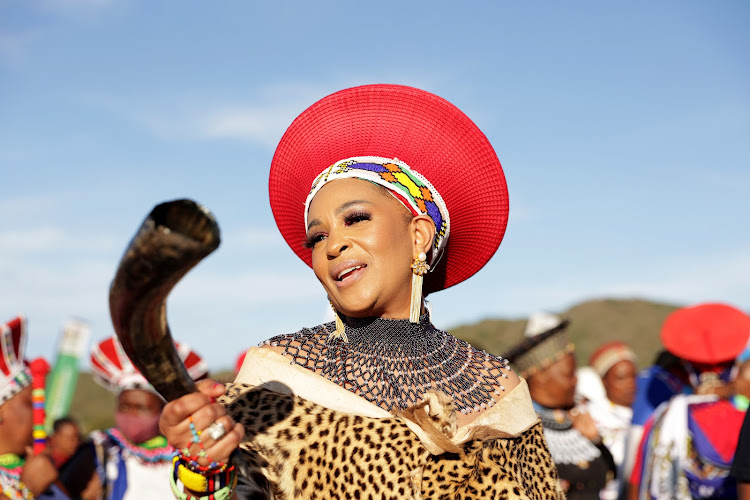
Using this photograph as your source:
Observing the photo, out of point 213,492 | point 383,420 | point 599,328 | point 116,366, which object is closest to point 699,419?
point 383,420

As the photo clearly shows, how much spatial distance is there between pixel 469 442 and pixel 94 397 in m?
43.7

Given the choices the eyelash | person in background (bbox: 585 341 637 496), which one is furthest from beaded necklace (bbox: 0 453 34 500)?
person in background (bbox: 585 341 637 496)

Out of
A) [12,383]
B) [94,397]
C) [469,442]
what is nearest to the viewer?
[469,442]

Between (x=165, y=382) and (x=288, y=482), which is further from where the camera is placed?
(x=288, y=482)

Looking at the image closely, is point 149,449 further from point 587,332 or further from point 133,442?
point 587,332

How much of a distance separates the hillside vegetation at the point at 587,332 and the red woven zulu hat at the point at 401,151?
38.0 metres

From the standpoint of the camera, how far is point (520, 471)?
3070 millimetres

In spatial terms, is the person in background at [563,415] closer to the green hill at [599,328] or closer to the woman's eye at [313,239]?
the woman's eye at [313,239]

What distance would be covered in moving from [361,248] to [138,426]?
17.7 ft

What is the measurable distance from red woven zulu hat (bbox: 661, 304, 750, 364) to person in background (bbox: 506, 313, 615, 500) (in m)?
1.19

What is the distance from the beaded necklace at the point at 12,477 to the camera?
17.6 ft

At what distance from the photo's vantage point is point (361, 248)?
3148 mm

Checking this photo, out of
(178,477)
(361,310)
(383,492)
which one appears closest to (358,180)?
(361,310)

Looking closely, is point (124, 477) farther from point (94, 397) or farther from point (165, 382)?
point (94, 397)
